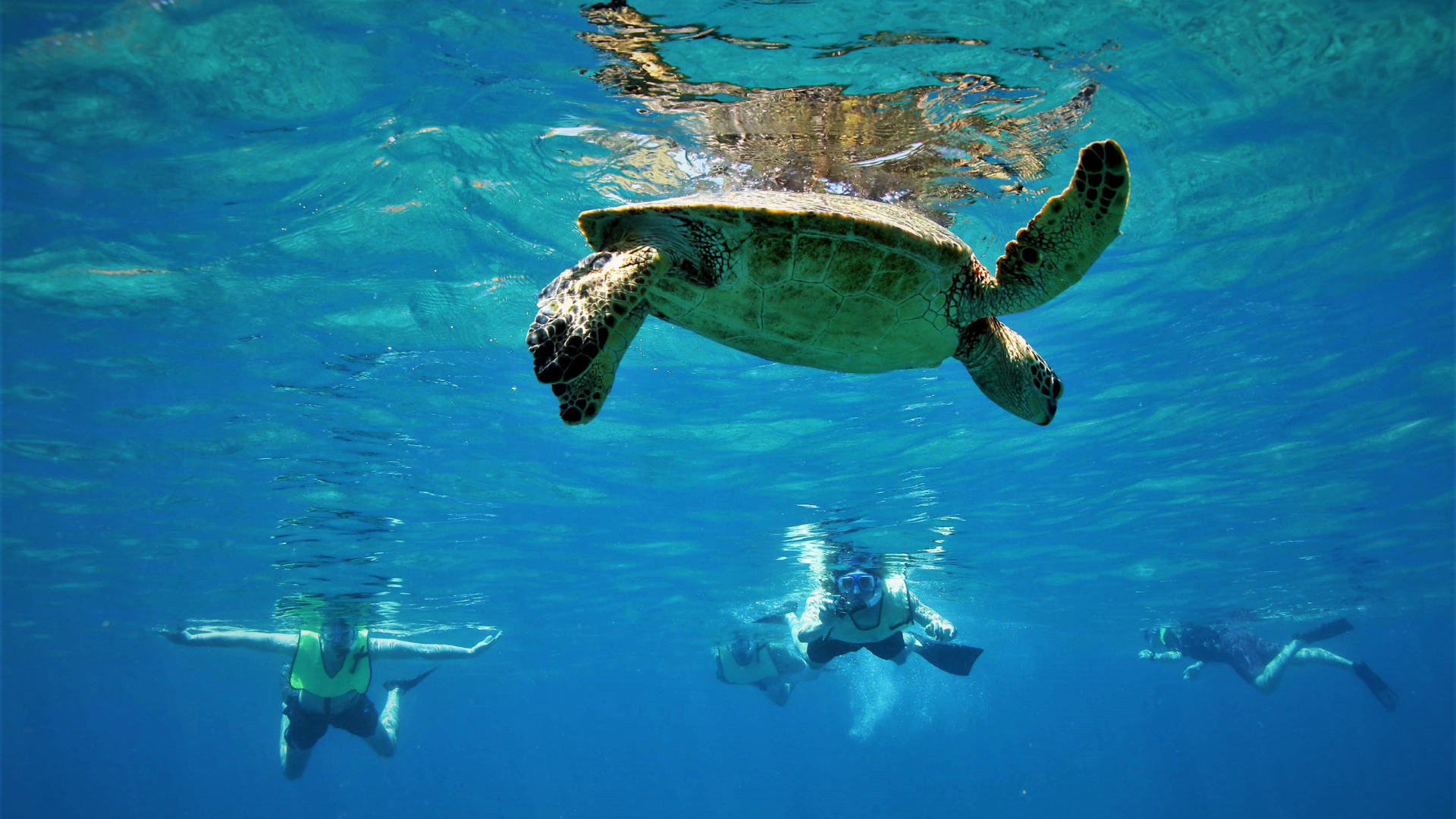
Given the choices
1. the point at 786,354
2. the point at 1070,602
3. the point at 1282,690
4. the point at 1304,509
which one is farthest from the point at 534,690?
the point at 1282,690

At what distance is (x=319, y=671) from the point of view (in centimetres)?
1584

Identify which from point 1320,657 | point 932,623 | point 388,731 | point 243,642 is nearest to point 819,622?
point 932,623

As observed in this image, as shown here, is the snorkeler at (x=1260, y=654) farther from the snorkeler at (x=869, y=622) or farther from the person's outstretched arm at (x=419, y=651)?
the person's outstretched arm at (x=419, y=651)

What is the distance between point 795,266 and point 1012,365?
216 cm

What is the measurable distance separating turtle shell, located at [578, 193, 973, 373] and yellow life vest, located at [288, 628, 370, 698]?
15766mm

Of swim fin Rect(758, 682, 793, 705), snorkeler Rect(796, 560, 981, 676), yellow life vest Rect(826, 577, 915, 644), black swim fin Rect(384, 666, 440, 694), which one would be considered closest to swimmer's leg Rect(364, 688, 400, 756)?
black swim fin Rect(384, 666, 440, 694)

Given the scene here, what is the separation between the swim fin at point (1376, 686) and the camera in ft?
73.8

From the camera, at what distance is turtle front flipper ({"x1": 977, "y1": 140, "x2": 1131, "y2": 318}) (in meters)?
3.58

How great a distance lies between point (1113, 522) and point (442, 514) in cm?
1952

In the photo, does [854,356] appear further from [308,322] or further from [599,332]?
[308,322]

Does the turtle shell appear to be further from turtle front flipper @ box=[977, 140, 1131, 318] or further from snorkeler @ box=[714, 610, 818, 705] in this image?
snorkeler @ box=[714, 610, 818, 705]

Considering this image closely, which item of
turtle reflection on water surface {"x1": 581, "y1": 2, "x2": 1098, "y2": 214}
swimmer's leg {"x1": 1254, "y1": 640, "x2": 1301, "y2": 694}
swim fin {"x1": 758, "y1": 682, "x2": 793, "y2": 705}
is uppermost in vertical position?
turtle reflection on water surface {"x1": 581, "y1": 2, "x2": 1098, "y2": 214}

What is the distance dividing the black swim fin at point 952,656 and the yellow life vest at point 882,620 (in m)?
1.11

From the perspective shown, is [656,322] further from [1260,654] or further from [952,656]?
[1260,654]
